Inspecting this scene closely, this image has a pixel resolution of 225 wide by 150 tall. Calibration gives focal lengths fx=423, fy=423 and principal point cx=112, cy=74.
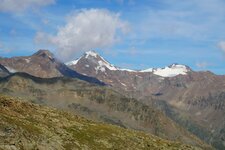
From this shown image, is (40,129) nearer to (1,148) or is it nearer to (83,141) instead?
(83,141)

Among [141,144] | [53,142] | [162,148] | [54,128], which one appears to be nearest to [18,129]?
[53,142]

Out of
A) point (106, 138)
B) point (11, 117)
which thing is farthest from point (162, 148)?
point (11, 117)

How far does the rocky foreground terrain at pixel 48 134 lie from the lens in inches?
2559

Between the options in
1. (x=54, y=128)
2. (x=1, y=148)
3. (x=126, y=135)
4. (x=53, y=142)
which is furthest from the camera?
(x=126, y=135)

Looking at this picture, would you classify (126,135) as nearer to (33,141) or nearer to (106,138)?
(106,138)

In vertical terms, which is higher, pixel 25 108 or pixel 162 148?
pixel 25 108

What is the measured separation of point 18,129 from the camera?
6725 centimetres

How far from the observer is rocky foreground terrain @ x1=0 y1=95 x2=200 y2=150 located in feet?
213

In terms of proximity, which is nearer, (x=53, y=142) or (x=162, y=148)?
(x=53, y=142)

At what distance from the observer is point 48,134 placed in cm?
7550

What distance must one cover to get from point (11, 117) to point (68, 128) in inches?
631

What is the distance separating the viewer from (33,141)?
220ft

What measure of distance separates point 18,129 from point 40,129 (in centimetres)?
923

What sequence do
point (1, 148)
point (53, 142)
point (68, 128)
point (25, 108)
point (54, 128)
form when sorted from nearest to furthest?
point (1, 148), point (53, 142), point (54, 128), point (68, 128), point (25, 108)
